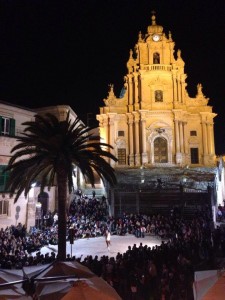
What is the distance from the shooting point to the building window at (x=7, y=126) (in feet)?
103

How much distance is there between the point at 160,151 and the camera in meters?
47.3

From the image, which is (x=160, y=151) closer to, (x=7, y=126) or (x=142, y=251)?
(x=7, y=126)

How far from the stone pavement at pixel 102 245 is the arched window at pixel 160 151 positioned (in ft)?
70.7

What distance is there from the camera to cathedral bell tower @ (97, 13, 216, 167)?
46781 millimetres

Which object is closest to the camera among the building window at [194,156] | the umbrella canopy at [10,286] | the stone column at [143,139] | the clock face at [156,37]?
the umbrella canopy at [10,286]

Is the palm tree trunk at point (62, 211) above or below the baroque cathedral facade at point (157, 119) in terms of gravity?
below

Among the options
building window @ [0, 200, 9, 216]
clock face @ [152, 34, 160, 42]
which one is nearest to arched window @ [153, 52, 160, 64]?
clock face @ [152, 34, 160, 42]

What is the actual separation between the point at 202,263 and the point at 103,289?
9257mm

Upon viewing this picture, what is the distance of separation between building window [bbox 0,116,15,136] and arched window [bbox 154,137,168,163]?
2180 centimetres

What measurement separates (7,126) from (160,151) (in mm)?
22732

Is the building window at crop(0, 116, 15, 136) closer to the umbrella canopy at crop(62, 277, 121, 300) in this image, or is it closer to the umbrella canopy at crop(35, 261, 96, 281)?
the umbrella canopy at crop(35, 261, 96, 281)

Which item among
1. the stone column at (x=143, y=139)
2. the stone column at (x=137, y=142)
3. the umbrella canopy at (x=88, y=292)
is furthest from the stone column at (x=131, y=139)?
the umbrella canopy at (x=88, y=292)

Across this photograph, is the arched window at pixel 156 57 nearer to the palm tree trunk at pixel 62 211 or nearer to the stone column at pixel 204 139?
the stone column at pixel 204 139

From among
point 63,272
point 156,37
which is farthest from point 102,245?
point 156,37
